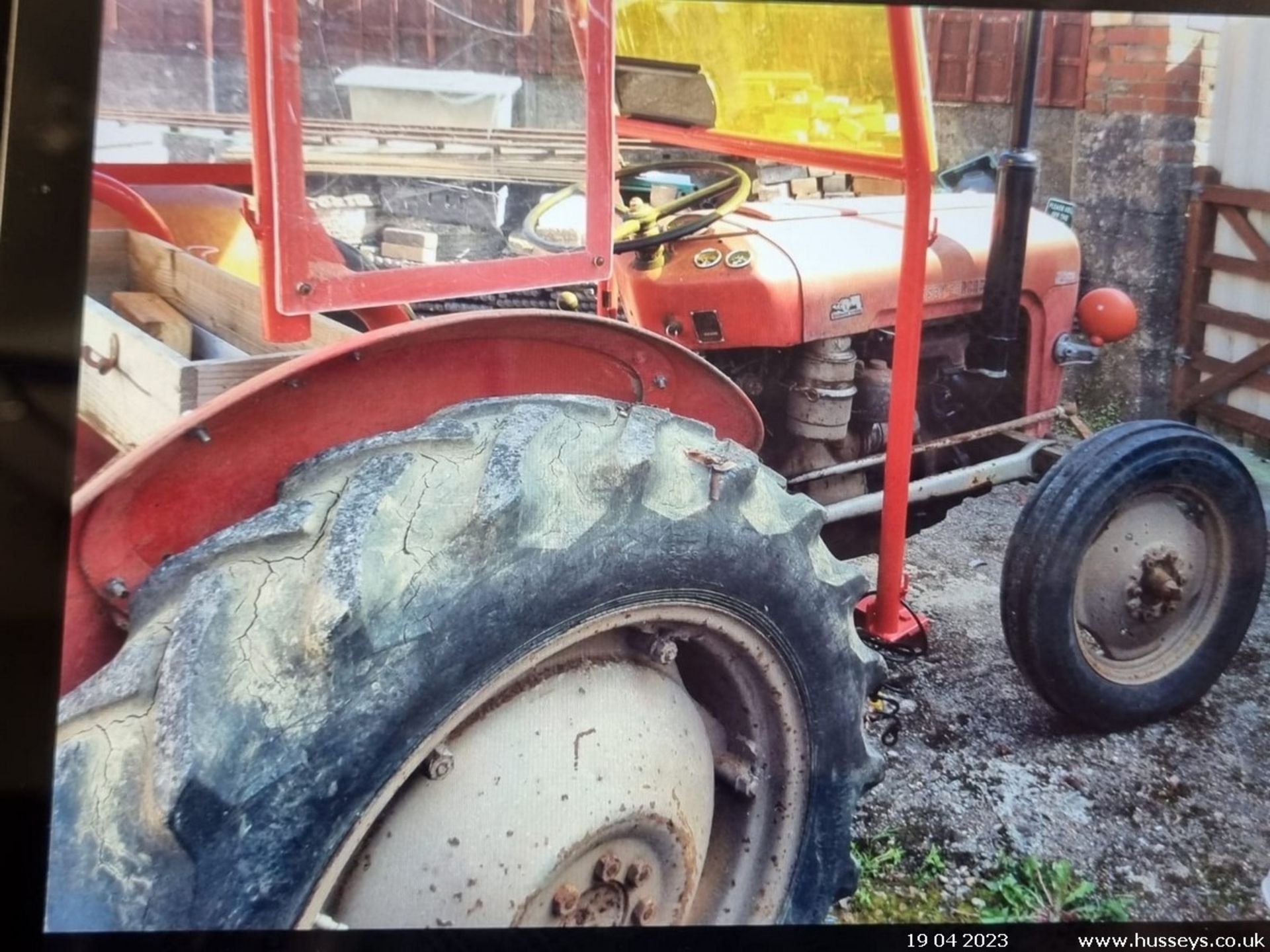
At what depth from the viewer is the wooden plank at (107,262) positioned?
1181 millimetres

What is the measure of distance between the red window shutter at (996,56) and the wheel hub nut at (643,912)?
0.99 m

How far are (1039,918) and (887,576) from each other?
1.38 ft

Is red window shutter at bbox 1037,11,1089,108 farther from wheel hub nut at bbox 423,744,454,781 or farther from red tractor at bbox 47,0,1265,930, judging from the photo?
wheel hub nut at bbox 423,744,454,781

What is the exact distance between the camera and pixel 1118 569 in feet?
4.80

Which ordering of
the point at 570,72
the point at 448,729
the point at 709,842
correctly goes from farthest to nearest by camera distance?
the point at 709,842 < the point at 570,72 < the point at 448,729

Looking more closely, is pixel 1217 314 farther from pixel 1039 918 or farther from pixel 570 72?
pixel 570 72

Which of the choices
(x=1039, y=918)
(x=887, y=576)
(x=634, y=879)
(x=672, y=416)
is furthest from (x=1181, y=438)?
(x=634, y=879)

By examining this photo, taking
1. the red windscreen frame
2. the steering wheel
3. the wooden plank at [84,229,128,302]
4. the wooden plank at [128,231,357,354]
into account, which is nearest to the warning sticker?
the steering wheel

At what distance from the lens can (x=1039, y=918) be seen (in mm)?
1142

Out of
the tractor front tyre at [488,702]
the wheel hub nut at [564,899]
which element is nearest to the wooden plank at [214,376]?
the tractor front tyre at [488,702]

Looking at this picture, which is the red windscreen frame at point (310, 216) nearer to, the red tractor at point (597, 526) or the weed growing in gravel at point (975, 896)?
the red tractor at point (597, 526)

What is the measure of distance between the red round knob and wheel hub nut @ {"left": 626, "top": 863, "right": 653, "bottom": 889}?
0.92 metres

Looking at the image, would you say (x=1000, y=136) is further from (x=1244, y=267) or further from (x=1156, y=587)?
(x=1156, y=587)

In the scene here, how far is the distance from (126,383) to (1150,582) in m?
1.34
